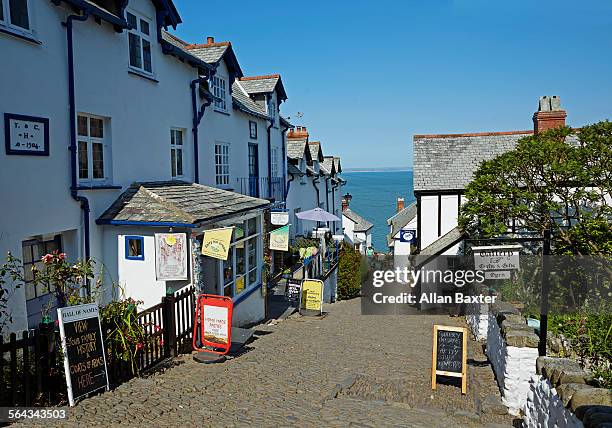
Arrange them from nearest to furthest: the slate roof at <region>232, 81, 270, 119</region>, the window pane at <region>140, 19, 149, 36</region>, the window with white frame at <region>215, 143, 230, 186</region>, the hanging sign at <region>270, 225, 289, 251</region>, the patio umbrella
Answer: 1. the window pane at <region>140, 19, 149, 36</region>
2. the hanging sign at <region>270, 225, 289, 251</region>
3. the window with white frame at <region>215, 143, 230, 186</region>
4. the slate roof at <region>232, 81, 270, 119</region>
5. the patio umbrella

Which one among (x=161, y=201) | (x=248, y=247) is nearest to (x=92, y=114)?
(x=161, y=201)

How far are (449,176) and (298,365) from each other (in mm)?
12283

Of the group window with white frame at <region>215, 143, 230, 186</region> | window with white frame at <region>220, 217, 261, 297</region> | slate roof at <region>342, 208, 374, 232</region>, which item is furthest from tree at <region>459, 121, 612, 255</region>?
slate roof at <region>342, 208, 374, 232</region>

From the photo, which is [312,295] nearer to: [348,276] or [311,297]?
[311,297]

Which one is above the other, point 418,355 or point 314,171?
point 314,171

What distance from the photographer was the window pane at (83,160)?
10.2m

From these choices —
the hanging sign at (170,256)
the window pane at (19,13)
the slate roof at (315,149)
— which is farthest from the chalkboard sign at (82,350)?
the slate roof at (315,149)

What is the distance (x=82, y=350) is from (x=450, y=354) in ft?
18.5

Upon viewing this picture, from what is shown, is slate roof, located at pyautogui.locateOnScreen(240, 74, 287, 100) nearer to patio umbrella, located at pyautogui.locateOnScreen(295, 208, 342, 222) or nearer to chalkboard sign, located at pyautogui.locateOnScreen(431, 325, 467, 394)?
patio umbrella, located at pyautogui.locateOnScreen(295, 208, 342, 222)

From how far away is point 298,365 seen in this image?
30.1 ft

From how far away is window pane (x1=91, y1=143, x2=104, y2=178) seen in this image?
1063 cm

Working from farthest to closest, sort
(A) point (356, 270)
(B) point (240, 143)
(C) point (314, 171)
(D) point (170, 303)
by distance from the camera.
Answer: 1. (C) point (314, 171)
2. (A) point (356, 270)
3. (B) point (240, 143)
4. (D) point (170, 303)

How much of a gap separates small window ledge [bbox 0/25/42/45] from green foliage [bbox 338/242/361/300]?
2149cm

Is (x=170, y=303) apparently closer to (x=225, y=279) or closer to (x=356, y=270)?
(x=225, y=279)
